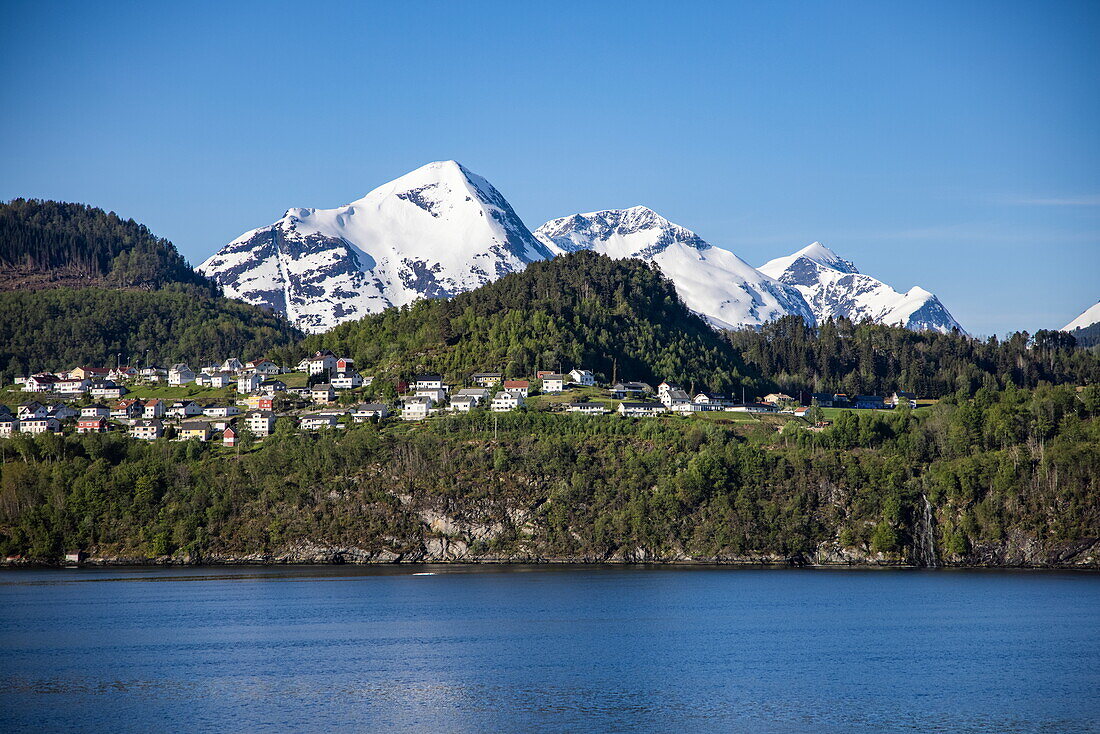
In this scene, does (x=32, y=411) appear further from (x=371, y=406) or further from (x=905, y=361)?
(x=905, y=361)

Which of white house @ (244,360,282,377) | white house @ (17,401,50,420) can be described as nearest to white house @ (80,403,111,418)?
white house @ (17,401,50,420)

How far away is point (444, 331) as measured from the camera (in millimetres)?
165375

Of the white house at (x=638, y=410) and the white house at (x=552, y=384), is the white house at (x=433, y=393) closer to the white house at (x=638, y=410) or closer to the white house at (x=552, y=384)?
the white house at (x=552, y=384)

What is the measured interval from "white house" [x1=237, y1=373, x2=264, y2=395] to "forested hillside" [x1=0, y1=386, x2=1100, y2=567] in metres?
43.9

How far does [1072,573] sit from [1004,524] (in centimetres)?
760

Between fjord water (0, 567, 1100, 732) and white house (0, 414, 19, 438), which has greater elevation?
white house (0, 414, 19, 438)

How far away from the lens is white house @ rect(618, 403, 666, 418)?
436 feet

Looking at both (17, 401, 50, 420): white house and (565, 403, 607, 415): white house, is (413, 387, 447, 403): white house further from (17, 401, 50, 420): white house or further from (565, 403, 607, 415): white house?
(17, 401, 50, 420): white house

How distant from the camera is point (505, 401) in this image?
5271 inches

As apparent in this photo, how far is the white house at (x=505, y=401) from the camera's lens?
13325 cm

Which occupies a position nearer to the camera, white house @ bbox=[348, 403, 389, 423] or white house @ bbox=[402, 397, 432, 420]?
white house @ bbox=[348, 403, 389, 423]

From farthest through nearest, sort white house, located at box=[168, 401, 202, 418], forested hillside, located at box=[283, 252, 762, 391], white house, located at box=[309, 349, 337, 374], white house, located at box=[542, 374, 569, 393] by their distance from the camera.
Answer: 1. white house, located at box=[309, 349, 337, 374]
2. forested hillside, located at box=[283, 252, 762, 391]
3. white house, located at box=[168, 401, 202, 418]
4. white house, located at box=[542, 374, 569, 393]

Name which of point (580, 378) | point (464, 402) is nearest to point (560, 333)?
point (580, 378)

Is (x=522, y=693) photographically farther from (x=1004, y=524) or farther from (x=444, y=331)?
(x=444, y=331)
